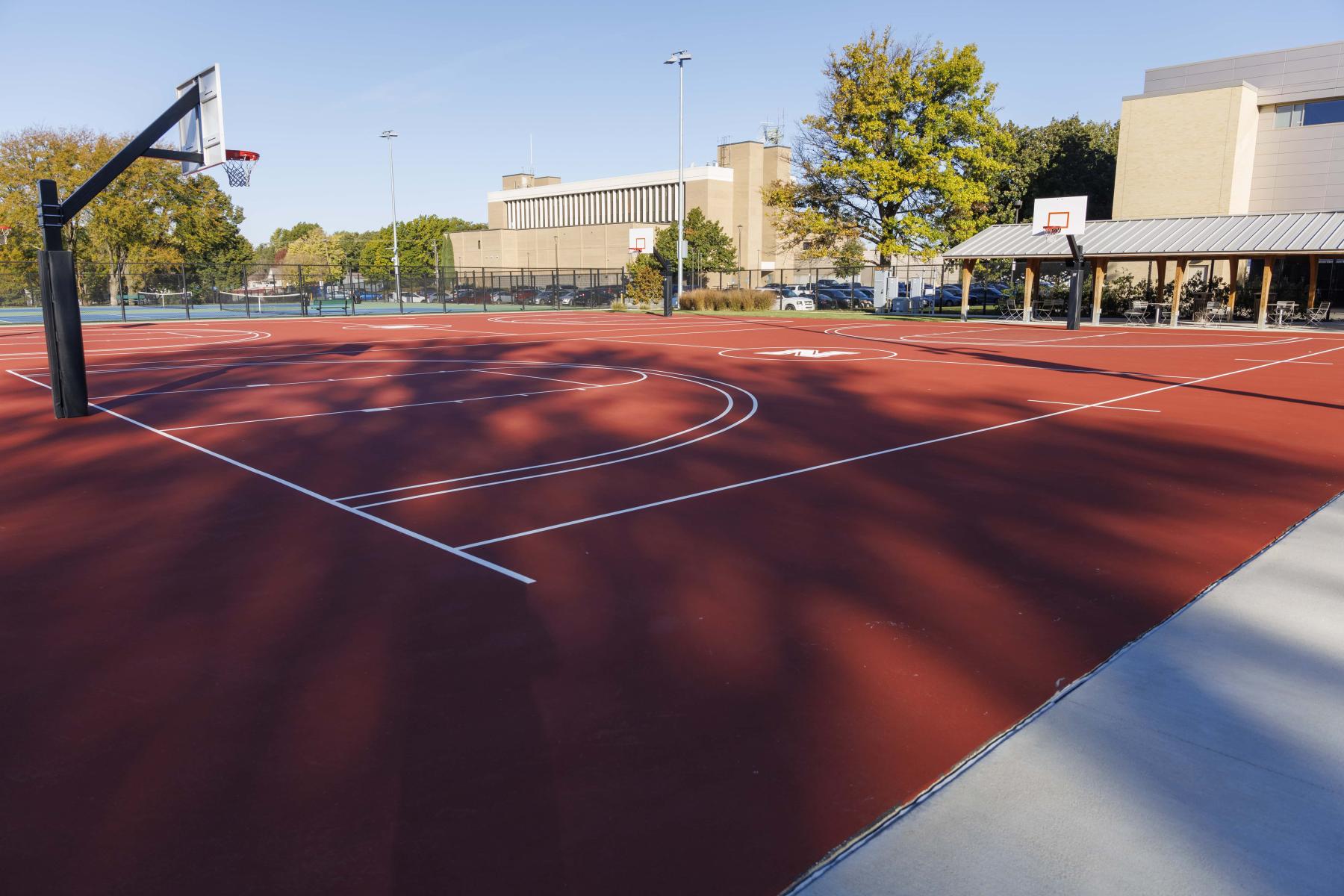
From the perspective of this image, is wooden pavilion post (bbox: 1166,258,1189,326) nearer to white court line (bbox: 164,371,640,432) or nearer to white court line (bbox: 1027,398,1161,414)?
white court line (bbox: 1027,398,1161,414)

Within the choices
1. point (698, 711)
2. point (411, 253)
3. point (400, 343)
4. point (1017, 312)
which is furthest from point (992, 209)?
point (411, 253)

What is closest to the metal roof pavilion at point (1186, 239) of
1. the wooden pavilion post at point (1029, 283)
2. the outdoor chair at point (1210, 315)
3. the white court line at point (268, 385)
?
the wooden pavilion post at point (1029, 283)

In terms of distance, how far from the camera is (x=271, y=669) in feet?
17.2

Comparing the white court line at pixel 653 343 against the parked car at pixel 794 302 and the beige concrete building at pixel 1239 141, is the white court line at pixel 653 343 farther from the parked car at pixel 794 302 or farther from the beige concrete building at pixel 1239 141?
the parked car at pixel 794 302

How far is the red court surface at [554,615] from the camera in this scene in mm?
3760

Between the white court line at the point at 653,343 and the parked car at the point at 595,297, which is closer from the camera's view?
the white court line at the point at 653,343

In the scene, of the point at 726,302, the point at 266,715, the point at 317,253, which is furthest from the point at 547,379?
the point at 317,253

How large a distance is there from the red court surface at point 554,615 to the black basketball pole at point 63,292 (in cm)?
52

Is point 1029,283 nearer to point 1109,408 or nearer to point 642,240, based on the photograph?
point 642,240

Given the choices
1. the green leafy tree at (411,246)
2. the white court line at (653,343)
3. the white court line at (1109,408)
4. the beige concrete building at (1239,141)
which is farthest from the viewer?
the green leafy tree at (411,246)

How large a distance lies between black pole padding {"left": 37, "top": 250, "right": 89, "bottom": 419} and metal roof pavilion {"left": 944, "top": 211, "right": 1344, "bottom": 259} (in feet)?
117

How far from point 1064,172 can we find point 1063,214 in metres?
23.5

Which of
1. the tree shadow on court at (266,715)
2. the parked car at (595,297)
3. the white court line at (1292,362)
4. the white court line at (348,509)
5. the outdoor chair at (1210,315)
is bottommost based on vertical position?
the tree shadow on court at (266,715)

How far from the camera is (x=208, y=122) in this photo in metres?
16.0
